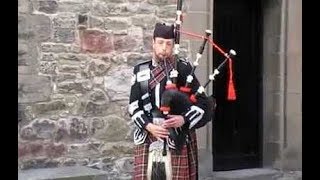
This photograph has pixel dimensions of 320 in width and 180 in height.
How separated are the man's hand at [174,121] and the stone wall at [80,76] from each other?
303 cm

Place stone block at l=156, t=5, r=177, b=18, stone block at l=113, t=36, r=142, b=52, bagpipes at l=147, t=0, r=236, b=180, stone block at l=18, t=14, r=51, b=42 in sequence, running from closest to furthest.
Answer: bagpipes at l=147, t=0, r=236, b=180
stone block at l=18, t=14, r=51, b=42
stone block at l=113, t=36, r=142, b=52
stone block at l=156, t=5, r=177, b=18

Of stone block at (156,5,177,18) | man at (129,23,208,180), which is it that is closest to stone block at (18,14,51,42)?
stone block at (156,5,177,18)

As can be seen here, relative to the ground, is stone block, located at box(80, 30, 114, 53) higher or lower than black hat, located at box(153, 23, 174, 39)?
higher

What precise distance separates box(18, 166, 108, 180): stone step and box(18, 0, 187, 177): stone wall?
237 millimetres

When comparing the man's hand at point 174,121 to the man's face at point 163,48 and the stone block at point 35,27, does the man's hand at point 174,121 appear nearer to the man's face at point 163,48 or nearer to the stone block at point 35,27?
the man's face at point 163,48

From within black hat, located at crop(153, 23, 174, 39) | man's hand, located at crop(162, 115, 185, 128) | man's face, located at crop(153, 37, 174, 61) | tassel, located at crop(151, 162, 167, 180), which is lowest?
tassel, located at crop(151, 162, 167, 180)

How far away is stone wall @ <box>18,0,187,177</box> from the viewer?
21.4 feet

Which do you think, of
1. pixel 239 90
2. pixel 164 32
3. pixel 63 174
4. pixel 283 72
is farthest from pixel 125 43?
pixel 164 32

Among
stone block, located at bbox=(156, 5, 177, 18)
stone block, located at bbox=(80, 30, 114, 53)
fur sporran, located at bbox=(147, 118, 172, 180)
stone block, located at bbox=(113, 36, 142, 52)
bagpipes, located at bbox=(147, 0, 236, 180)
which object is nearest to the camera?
bagpipes, located at bbox=(147, 0, 236, 180)

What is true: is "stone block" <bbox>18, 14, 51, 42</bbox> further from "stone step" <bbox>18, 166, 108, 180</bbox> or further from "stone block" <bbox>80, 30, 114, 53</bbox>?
"stone step" <bbox>18, 166, 108, 180</bbox>

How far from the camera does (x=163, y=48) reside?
3.81 m

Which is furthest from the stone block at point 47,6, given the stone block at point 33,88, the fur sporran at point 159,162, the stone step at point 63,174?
the fur sporran at point 159,162
